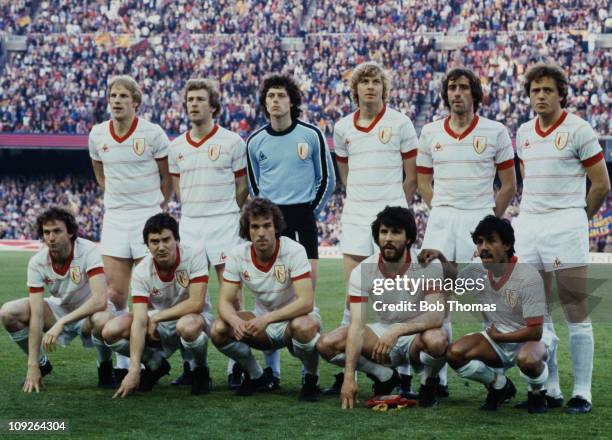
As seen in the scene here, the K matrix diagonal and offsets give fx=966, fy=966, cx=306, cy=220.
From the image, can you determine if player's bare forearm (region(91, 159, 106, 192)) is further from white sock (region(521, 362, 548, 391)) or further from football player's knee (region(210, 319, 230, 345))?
white sock (region(521, 362, 548, 391))

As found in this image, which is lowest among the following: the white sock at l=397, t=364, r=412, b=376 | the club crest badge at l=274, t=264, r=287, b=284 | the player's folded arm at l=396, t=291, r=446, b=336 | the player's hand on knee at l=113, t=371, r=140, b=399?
the player's hand on knee at l=113, t=371, r=140, b=399

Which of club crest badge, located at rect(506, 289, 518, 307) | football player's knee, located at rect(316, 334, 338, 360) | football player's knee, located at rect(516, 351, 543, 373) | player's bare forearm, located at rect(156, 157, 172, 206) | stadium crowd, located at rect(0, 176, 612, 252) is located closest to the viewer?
football player's knee, located at rect(516, 351, 543, 373)

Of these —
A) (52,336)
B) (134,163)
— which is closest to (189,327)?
(52,336)

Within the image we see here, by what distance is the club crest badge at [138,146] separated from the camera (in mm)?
6402

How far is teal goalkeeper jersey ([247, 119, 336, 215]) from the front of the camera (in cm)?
620

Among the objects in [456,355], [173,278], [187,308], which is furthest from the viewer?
[173,278]

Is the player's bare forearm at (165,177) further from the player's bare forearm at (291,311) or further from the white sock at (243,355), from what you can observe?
the player's bare forearm at (291,311)

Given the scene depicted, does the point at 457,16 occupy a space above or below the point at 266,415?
above

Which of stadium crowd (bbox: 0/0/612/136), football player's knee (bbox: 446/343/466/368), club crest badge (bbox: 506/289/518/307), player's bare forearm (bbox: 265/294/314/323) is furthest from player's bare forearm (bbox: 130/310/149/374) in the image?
stadium crowd (bbox: 0/0/612/136)

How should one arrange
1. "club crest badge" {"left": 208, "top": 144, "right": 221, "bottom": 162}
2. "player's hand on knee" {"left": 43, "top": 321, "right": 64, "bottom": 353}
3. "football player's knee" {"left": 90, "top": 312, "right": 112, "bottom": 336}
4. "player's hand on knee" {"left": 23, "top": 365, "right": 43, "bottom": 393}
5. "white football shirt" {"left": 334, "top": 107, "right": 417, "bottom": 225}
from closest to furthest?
"player's hand on knee" {"left": 43, "top": 321, "right": 64, "bottom": 353} → "player's hand on knee" {"left": 23, "top": 365, "right": 43, "bottom": 393} → "football player's knee" {"left": 90, "top": 312, "right": 112, "bottom": 336} → "white football shirt" {"left": 334, "top": 107, "right": 417, "bottom": 225} → "club crest badge" {"left": 208, "top": 144, "right": 221, "bottom": 162}

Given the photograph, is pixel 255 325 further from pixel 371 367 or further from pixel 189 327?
pixel 371 367

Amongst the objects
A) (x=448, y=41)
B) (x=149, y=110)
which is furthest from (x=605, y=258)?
(x=149, y=110)

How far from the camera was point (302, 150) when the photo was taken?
6203 mm

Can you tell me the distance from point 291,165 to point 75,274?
5.00ft
